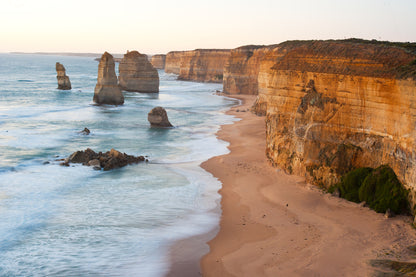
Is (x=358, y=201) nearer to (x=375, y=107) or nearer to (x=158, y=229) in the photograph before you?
(x=375, y=107)

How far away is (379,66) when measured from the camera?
1409 centimetres

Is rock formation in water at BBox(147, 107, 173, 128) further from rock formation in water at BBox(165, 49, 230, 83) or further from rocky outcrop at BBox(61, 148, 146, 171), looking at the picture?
rock formation in water at BBox(165, 49, 230, 83)

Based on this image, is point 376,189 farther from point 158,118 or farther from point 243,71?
point 243,71

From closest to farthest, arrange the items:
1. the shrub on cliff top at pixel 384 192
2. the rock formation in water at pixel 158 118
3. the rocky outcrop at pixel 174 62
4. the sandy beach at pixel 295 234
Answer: the sandy beach at pixel 295 234
the shrub on cliff top at pixel 384 192
the rock formation in water at pixel 158 118
the rocky outcrop at pixel 174 62

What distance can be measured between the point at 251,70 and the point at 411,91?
5178 centimetres

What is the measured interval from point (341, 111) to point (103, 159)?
12425mm

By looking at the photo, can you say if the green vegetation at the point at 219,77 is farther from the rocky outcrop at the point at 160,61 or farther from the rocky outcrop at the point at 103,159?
the rocky outcrop at the point at 103,159

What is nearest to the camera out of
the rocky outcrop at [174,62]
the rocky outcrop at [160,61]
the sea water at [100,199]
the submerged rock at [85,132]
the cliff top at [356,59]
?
the sea water at [100,199]

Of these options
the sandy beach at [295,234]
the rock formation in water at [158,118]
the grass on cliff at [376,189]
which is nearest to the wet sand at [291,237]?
the sandy beach at [295,234]

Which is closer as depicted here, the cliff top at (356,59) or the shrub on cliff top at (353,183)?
the cliff top at (356,59)

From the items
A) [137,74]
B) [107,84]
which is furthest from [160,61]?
[107,84]

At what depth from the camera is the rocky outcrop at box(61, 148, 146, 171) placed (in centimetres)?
2088

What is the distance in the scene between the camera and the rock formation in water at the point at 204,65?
100 m

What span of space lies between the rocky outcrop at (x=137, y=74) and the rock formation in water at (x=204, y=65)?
1389 inches
